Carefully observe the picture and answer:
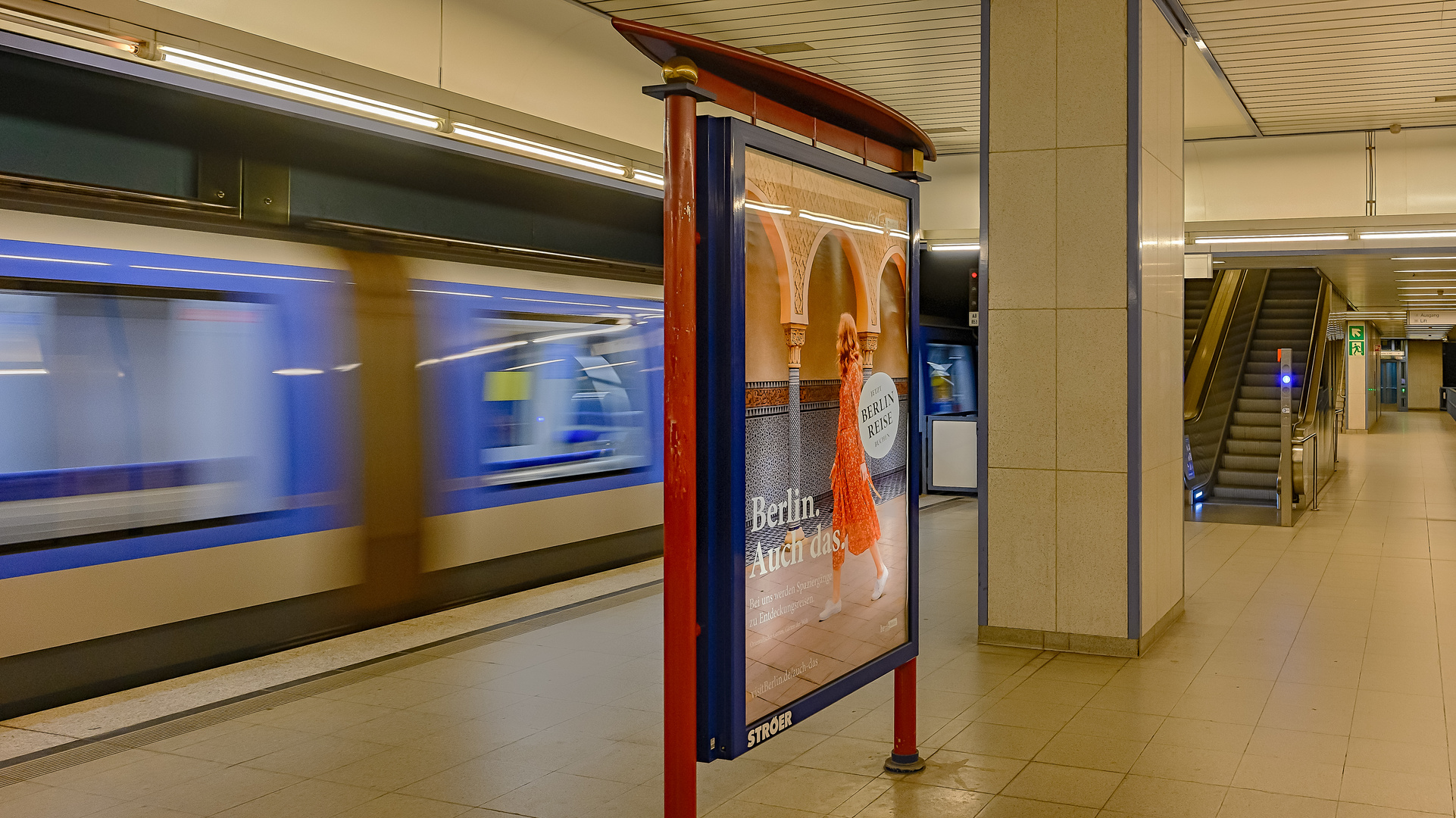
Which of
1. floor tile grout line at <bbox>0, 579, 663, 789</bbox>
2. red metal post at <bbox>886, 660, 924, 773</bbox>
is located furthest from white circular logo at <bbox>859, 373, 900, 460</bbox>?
floor tile grout line at <bbox>0, 579, 663, 789</bbox>

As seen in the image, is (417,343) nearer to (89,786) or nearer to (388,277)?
(388,277)

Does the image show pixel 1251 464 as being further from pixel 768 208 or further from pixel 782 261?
pixel 768 208

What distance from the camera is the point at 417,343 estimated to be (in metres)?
7.15

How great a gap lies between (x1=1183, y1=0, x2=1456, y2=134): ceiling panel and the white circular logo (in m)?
4.63

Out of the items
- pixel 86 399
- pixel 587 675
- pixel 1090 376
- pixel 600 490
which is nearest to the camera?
pixel 86 399

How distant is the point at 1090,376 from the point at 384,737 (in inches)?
156

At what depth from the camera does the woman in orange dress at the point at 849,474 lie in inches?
142

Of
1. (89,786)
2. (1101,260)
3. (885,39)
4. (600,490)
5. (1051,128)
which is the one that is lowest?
(89,786)

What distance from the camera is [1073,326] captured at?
5.97m

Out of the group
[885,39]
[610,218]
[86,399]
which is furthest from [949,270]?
[86,399]

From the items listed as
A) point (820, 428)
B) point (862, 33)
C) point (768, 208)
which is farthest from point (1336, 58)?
point (768, 208)

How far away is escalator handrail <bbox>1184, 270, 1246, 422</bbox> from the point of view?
49.9ft

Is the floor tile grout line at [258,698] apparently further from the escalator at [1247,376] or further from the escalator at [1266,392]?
the escalator at [1266,392]

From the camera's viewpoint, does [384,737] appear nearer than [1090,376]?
Yes
